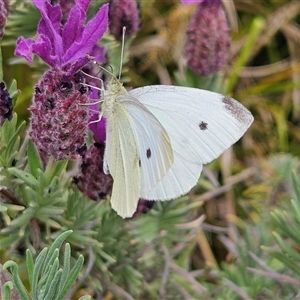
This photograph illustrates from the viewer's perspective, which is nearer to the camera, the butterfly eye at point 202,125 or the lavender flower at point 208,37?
the butterfly eye at point 202,125

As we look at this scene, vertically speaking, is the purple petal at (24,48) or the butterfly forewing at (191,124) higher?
the purple petal at (24,48)

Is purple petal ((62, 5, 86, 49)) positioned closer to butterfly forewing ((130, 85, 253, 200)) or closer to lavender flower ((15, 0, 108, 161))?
lavender flower ((15, 0, 108, 161))

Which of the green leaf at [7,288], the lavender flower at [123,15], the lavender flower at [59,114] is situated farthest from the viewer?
the lavender flower at [123,15]

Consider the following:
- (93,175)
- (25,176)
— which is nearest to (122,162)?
(93,175)

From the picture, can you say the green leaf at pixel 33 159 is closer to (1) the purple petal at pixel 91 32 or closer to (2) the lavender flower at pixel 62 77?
(2) the lavender flower at pixel 62 77

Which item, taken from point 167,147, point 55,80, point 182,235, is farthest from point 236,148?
point 55,80

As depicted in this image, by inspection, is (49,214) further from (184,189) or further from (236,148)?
(236,148)

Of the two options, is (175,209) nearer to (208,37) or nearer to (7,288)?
(208,37)

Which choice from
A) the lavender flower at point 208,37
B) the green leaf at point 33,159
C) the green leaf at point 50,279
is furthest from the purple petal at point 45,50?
the lavender flower at point 208,37
